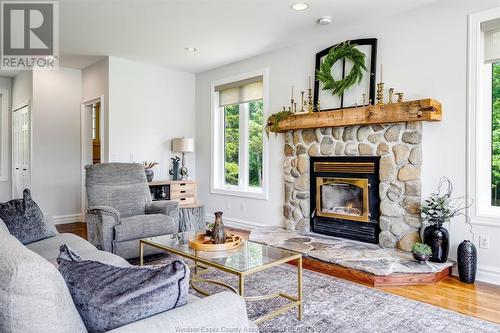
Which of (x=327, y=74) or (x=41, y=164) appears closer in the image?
(x=327, y=74)

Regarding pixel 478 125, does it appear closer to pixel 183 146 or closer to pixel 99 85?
pixel 183 146

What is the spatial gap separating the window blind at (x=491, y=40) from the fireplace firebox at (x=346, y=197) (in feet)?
4.32

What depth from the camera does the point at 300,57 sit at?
4602 mm

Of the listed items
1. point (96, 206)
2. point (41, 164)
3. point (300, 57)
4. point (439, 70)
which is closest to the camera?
point (439, 70)

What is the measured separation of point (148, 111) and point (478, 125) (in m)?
4.41

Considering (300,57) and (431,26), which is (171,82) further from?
(431,26)

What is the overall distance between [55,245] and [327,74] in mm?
3223

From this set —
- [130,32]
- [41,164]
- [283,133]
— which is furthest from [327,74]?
[41,164]

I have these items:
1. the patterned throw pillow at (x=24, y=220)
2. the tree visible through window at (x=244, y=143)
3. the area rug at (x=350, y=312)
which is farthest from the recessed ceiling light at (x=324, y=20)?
the patterned throw pillow at (x=24, y=220)

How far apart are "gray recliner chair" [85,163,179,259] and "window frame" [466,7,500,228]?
9.62 ft

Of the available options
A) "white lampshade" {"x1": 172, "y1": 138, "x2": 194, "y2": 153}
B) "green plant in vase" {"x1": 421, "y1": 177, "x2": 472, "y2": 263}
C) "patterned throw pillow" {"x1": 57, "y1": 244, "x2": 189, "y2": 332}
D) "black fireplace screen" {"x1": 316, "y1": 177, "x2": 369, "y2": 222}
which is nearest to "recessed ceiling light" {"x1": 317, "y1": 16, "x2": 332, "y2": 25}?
"black fireplace screen" {"x1": 316, "y1": 177, "x2": 369, "y2": 222}

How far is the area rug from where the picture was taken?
2.22 metres

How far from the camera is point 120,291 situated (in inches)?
40.6

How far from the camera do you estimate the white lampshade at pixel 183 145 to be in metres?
5.66
